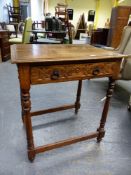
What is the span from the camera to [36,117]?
5.65ft

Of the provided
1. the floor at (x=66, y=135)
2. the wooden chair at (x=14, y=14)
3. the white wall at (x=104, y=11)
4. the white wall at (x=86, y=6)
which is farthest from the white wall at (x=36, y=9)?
the floor at (x=66, y=135)

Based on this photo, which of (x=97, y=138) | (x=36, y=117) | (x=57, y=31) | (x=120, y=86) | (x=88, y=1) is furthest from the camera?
(x=88, y=1)

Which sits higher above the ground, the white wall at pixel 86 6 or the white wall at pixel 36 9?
the white wall at pixel 86 6

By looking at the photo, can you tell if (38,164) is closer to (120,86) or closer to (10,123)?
(10,123)

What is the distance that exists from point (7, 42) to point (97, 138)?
3.53 meters

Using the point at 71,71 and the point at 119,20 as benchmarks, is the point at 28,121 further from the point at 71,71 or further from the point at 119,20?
the point at 119,20

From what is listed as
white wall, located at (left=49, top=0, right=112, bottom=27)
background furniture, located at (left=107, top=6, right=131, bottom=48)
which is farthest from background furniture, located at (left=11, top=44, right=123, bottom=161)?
white wall, located at (left=49, top=0, right=112, bottom=27)

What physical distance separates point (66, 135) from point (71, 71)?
731mm

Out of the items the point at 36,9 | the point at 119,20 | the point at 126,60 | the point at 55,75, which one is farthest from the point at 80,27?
the point at 55,75

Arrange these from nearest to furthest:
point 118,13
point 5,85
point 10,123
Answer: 1. point 10,123
2. point 5,85
3. point 118,13

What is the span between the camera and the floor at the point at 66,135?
1162mm

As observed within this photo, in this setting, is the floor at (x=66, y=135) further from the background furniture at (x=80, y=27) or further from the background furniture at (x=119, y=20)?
the background furniture at (x=80, y=27)

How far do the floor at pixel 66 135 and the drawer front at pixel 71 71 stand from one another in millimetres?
646

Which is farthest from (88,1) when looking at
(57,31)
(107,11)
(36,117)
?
(36,117)
